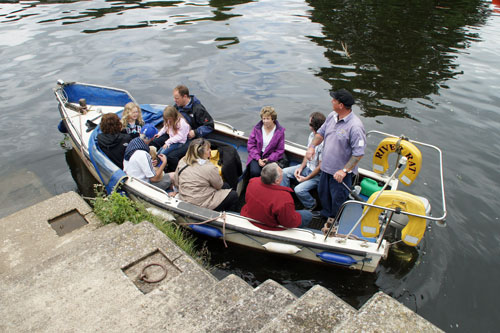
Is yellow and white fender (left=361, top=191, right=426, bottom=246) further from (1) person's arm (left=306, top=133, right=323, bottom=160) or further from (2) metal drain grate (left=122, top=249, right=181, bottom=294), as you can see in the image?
(2) metal drain grate (left=122, top=249, right=181, bottom=294)

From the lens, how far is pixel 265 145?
6559 millimetres

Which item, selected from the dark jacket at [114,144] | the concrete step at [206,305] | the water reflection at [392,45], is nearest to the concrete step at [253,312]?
the concrete step at [206,305]

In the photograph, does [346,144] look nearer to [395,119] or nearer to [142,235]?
[142,235]

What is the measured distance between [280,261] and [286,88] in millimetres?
7308

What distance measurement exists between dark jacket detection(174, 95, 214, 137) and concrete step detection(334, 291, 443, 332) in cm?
540

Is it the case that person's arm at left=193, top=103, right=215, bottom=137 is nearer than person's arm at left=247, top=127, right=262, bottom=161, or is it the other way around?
person's arm at left=247, top=127, right=262, bottom=161

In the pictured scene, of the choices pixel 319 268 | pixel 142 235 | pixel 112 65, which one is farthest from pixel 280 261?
pixel 112 65

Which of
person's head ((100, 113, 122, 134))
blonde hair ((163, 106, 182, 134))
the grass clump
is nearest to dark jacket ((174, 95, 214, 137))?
blonde hair ((163, 106, 182, 134))

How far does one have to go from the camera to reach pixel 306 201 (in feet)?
19.9

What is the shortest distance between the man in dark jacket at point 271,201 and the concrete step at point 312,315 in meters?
2.10

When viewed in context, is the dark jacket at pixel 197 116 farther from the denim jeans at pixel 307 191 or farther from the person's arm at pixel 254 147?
the denim jeans at pixel 307 191

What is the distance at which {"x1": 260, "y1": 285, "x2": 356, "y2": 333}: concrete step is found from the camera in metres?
2.44

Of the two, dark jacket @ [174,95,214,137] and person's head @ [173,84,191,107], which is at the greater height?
person's head @ [173,84,191,107]

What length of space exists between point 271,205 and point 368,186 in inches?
79.3
